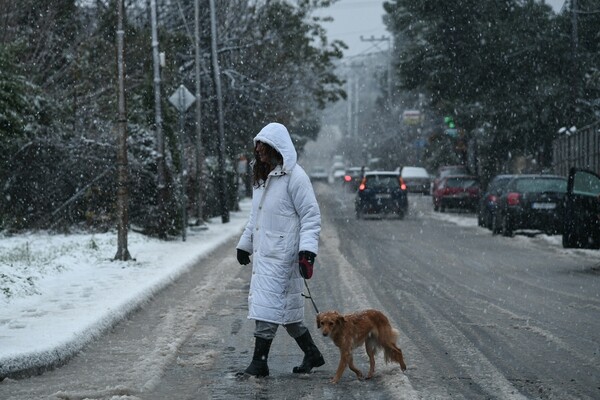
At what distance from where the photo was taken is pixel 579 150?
29688 millimetres

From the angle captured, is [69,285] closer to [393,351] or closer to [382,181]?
[393,351]

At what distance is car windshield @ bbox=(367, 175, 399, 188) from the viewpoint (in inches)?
1284

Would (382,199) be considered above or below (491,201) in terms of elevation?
below

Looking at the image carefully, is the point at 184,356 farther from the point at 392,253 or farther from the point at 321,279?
the point at 392,253

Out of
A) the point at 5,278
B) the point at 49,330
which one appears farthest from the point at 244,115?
the point at 49,330

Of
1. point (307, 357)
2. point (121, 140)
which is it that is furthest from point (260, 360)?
point (121, 140)

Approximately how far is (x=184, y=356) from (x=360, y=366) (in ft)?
4.65

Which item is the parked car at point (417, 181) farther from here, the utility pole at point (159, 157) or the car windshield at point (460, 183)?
the utility pole at point (159, 157)

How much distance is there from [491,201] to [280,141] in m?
19.8

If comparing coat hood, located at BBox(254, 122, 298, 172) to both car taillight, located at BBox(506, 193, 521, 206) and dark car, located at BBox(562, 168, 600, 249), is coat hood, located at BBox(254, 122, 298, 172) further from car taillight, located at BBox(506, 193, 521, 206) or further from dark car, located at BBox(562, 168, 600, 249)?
car taillight, located at BBox(506, 193, 521, 206)

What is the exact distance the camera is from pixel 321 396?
6180mm

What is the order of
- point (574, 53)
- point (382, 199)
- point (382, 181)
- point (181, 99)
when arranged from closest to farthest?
point (181, 99) < point (382, 199) < point (574, 53) < point (382, 181)

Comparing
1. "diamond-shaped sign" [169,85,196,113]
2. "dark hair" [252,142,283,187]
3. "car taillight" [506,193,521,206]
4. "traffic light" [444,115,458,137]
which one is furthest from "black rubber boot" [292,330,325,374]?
"traffic light" [444,115,458,137]

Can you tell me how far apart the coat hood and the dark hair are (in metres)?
0.08
